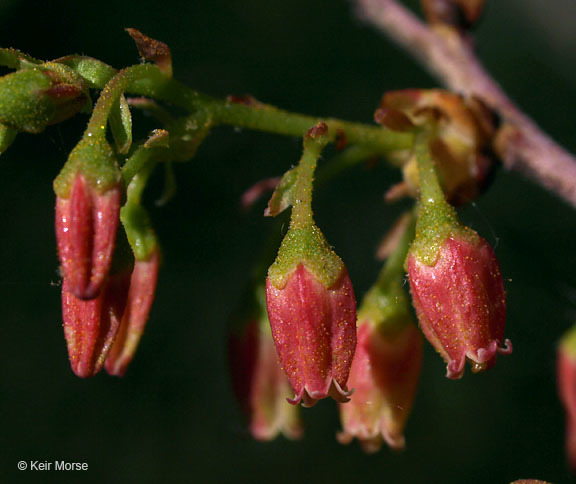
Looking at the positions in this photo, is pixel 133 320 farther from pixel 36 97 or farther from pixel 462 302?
pixel 462 302

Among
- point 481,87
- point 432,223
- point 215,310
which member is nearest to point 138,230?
point 432,223

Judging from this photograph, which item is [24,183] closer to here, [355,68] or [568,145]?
[355,68]

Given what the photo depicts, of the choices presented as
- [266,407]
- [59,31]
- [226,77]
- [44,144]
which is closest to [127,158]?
[266,407]

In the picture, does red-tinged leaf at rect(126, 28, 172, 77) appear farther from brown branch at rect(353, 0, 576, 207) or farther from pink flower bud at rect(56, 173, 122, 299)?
brown branch at rect(353, 0, 576, 207)

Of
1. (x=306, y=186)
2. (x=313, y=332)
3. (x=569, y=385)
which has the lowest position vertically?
(x=569, y=385)

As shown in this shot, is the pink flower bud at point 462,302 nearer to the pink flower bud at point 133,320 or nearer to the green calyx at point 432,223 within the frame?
the green calyx at point 432,223

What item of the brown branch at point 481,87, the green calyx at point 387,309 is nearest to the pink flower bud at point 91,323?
the green calyx at point 387,309

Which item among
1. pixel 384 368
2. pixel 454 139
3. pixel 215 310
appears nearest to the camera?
pixel 384 368

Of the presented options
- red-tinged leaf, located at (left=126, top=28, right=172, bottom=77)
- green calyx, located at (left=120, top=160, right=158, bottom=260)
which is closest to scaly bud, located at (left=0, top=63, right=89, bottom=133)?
red-tinged leaf, located at (left=126, top=28, right=172, bottom=77)
